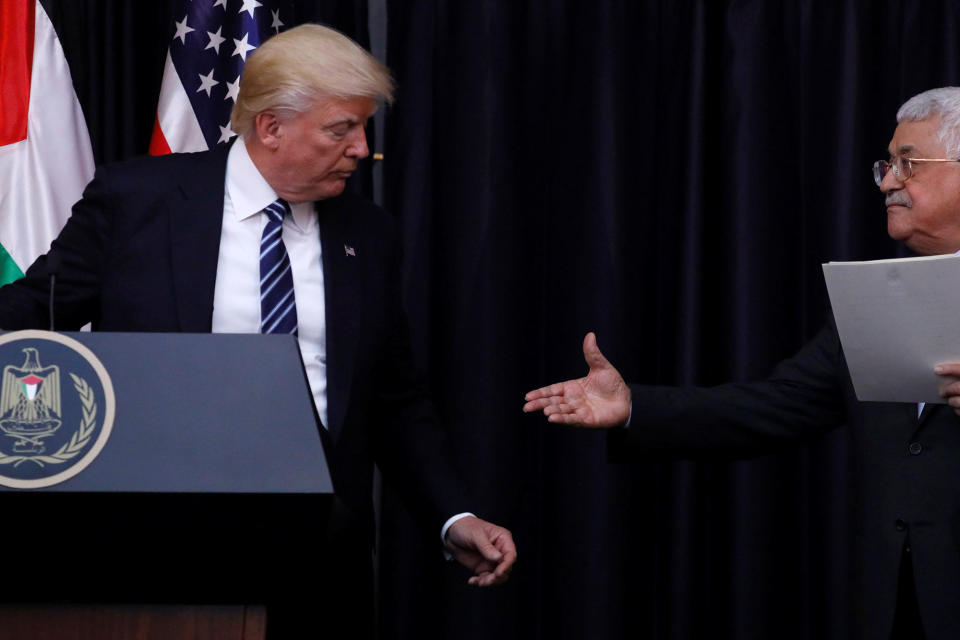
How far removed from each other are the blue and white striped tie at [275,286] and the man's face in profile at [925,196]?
4.18 ft

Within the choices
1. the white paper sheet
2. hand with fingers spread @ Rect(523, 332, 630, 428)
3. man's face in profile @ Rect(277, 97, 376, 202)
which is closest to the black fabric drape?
hand with fingers spread @ Rect(523, 332, 630, 428)

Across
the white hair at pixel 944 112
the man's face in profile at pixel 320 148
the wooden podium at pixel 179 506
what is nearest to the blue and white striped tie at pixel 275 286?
the man's face in profile at pixel 320 148

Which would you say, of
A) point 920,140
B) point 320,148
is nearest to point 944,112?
point 920,140

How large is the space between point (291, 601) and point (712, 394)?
3.56 ft

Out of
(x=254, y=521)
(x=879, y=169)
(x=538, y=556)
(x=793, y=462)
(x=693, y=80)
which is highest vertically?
(x=693, y=80)

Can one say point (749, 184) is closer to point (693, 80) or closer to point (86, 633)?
point (693, 80)

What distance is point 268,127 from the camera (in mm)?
2453

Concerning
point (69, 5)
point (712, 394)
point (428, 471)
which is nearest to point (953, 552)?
point (712, 394)

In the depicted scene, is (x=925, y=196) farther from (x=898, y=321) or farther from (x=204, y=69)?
(x=204, y=69)

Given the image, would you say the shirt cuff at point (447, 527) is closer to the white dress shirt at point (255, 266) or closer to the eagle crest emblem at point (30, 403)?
the white dress shirt at point (255, 266)

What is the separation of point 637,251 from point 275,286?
1.59 metres

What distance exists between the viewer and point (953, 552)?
2.35 metres

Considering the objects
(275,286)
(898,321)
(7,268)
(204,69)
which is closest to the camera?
(898,321)

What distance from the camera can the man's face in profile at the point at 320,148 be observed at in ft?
7.92
